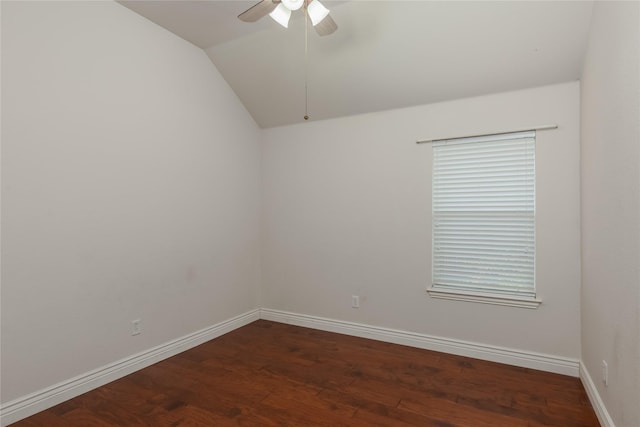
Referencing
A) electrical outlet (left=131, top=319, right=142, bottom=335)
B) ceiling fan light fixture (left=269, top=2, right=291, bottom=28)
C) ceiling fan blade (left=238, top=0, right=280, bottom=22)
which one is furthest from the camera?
electrical outlet (left=131, top=319, right=142, bottom=335)

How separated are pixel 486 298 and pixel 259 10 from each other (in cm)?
→ 290

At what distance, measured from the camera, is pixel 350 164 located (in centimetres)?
371

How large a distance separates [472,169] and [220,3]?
2.55 meters

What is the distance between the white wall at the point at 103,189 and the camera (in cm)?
221

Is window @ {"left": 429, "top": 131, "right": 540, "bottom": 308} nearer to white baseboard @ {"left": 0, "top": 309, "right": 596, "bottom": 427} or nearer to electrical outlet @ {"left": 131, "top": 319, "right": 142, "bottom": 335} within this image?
white baseboard @ {"left": 0, "top": 309, "right": 596, "bottom": 427}

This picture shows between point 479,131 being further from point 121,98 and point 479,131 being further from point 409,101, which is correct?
point 121,98

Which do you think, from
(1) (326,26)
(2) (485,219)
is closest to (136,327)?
(1) (326,26)

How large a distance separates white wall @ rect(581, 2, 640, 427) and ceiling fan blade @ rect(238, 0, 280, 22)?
1.83 meters

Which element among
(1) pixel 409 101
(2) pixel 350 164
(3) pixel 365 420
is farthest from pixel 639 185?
(2) pixel 350 164

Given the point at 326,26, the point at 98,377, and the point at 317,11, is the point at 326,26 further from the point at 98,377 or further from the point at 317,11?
the point at 98,377

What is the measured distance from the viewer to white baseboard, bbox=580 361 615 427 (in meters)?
1.95

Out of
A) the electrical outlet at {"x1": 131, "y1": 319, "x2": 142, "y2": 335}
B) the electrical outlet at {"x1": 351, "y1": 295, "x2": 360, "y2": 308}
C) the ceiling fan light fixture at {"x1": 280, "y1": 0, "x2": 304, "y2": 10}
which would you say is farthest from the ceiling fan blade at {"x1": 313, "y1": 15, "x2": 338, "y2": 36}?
the electrical outlet at {"x1": 131, "y1": 319, "x2": 142, "y2": 335}

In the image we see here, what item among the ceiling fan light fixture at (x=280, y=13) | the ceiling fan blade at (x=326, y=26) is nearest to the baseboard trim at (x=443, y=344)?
the ceiling fan blade at (x=326, y=26)

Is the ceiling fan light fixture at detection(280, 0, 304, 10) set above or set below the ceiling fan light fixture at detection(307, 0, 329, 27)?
above
